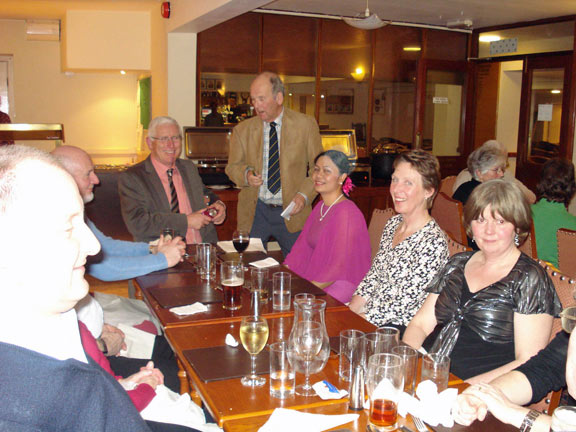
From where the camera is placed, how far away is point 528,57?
7.06 m

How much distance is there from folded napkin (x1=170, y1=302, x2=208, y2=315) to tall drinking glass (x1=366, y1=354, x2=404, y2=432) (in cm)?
95

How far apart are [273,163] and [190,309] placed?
88.3 inches

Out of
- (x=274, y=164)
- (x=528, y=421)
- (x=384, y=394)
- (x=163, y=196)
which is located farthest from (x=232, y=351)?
(x=274, y=164)

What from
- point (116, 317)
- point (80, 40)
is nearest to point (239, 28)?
point (80, 40)

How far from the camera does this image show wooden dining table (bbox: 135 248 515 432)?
1.37m

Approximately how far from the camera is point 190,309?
2158mm

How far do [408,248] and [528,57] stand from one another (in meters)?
5.60

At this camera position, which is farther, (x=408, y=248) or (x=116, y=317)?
(x=116, y=317)

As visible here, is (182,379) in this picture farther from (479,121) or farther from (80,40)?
(479,121)

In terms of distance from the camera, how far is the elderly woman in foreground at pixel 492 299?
75.5 inches

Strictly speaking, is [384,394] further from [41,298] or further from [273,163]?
[273,163]

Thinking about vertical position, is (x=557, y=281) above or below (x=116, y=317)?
above

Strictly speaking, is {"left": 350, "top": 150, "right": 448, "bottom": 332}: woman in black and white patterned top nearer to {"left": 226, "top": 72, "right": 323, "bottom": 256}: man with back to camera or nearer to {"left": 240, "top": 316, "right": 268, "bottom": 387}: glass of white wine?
{"left": 240, "top": 316, "right": 268, "bottom": 387}: glass of white wine

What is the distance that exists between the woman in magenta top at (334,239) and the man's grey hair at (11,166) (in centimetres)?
214
